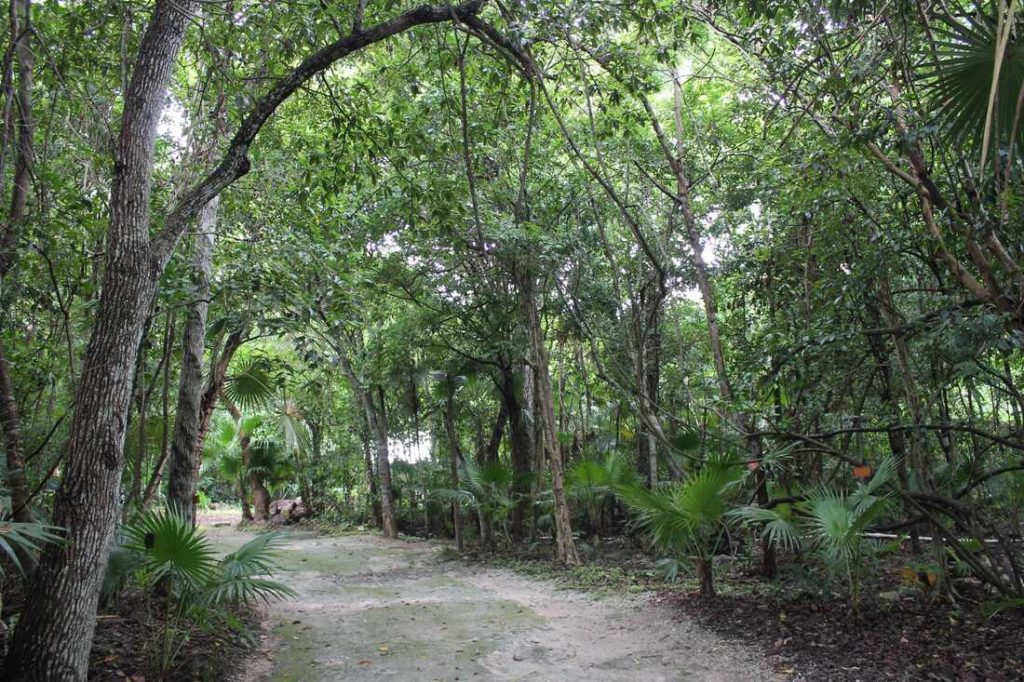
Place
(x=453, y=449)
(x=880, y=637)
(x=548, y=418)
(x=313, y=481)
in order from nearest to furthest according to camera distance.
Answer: (x=880, y=637), (x=548, y=418), (x=453, y=449), (x=313, y=481)

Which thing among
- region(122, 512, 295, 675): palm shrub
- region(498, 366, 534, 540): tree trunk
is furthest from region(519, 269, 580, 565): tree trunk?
region(122, 512, 295, 675): palm shrub

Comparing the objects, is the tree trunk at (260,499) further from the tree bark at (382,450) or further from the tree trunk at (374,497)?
the tree bark at (382,450)

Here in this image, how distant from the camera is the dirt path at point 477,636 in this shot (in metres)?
5.39

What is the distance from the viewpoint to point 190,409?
700 centimetres

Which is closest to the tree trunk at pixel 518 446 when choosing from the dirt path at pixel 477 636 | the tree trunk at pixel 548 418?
the tree trunk at pixel 548 418

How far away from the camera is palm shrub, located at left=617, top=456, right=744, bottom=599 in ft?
20.6

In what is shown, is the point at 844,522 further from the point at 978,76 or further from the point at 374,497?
the point at 374,497

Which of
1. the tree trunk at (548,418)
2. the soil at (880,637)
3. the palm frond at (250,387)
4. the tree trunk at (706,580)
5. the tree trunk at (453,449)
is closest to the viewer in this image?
the soil at (880,637)

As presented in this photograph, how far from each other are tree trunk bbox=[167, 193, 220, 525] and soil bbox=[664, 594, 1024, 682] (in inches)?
200

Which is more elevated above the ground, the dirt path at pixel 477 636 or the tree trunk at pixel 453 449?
the tree trunk at pixel 453 449

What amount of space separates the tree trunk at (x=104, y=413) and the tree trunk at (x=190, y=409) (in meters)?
2.10

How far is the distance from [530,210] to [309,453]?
11423 mm

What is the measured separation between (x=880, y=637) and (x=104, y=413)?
568cm

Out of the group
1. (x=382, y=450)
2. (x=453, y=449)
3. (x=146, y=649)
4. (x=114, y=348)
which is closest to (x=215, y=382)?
(x=146, y=649)
